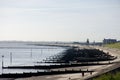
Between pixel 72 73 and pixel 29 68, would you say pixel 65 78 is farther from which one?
pixel 29 68

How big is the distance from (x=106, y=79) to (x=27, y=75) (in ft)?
88.8

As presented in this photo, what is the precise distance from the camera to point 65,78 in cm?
6088

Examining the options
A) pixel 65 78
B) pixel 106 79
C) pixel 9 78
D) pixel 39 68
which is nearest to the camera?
pixel 106 79

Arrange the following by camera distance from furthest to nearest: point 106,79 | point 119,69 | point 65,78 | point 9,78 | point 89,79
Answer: point 9,78
point 65,78
point 119,69
point 89,79
point 106,79

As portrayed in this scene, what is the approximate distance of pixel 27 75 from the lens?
66875mm

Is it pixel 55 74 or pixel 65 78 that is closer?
pixel 65 78

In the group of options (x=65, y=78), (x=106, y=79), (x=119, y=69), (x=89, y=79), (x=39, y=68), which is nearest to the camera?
(x=106, y=79)

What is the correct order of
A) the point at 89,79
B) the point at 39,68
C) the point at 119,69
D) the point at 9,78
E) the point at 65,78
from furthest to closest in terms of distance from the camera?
the point at 39,68, the point at 9,78, the point at 65,78, the point at 119,69, the point at 89,79

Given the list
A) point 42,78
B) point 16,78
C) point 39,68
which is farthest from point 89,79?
point 39,68

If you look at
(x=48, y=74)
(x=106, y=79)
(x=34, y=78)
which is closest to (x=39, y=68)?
(x=48, y=74)

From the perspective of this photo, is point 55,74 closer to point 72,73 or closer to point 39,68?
point 72,73

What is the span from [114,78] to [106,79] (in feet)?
2.99

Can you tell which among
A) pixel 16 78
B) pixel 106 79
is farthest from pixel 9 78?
pixel 106 79

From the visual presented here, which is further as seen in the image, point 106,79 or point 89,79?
point 89,79
